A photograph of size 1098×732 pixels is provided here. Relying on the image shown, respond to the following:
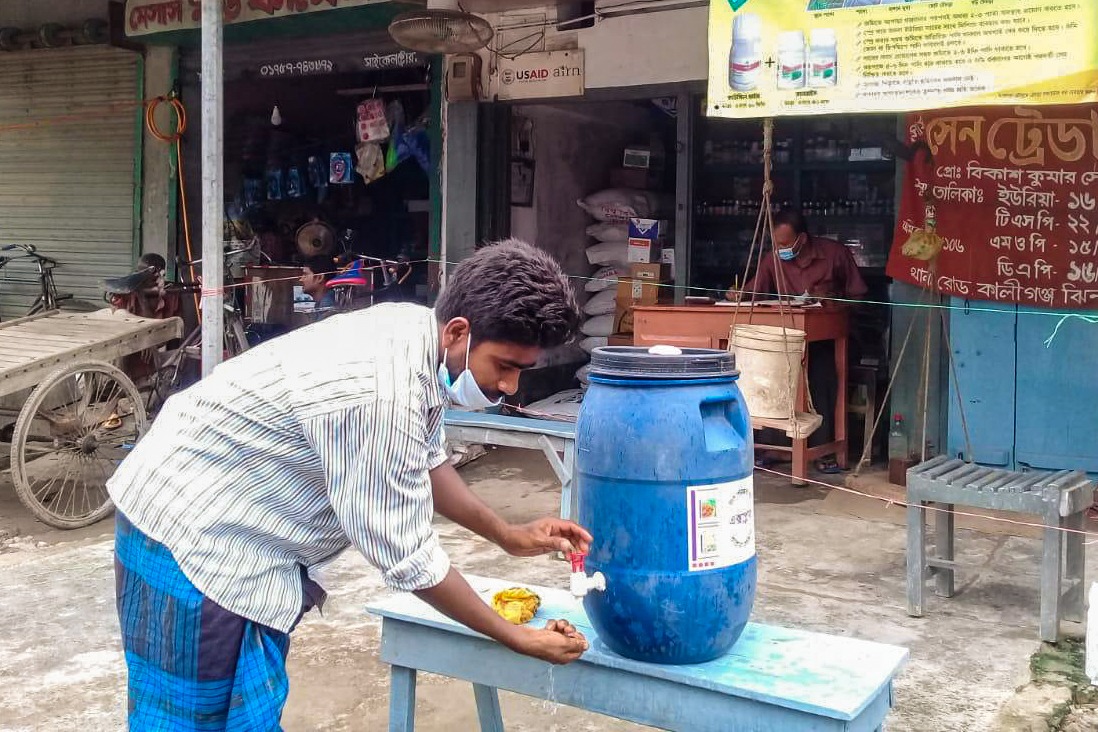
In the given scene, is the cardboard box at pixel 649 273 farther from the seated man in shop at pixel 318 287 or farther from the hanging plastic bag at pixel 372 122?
the seated man in shop at pixel 318 287

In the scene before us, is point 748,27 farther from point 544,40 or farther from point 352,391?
point 352,391

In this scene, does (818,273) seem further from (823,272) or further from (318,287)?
(318,287)

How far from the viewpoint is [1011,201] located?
226 inches

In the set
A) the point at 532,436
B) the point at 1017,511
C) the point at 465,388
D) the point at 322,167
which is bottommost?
the point at 1017,511

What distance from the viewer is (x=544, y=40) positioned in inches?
277

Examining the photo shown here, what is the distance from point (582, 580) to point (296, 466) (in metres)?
0.69

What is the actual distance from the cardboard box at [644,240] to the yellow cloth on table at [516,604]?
18.7 ft

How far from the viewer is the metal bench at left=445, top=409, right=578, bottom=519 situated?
448 centimetres

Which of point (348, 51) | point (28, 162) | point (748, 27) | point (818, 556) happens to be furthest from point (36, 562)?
point (28, 162)

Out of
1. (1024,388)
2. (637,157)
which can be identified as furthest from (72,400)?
(1024,388)

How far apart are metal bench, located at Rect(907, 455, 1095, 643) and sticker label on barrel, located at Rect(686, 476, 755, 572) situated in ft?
6.49

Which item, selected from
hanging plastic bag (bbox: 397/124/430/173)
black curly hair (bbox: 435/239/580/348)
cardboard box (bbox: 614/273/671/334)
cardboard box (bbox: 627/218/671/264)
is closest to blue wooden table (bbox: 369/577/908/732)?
black curly hair (bbox: 435/239/580/348)

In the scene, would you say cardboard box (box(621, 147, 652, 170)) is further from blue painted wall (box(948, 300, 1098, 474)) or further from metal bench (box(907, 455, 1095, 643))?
metal bench (box(907, 455, 1095, 643))

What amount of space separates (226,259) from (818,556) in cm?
471
